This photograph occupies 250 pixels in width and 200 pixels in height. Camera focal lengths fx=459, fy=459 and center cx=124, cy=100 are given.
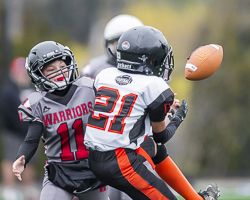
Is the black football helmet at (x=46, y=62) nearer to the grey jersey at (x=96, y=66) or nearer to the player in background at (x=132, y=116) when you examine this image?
the player in background at (x=132, y=116)

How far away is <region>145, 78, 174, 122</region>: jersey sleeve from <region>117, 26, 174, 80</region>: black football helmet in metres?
0.16

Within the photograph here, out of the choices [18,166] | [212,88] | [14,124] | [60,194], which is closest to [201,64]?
[60,194]

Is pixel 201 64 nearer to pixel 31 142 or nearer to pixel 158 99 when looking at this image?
pixel 158 99

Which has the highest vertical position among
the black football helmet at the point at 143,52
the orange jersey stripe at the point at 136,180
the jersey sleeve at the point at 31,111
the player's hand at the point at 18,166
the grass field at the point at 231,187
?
the black football helmet at the point at 143,52

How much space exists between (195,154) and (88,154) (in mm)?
8531

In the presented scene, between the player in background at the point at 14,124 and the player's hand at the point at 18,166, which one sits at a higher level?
the player's hand at the point at 18,166

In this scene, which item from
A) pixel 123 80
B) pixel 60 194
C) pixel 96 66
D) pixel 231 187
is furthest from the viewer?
pixel 231 187

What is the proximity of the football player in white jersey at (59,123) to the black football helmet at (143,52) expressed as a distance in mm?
457

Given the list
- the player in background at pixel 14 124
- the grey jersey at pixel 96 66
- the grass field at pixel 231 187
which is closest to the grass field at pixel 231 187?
the grass field at pixel 231 187

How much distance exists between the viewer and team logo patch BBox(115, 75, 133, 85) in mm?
3176

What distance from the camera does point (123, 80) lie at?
3.19m

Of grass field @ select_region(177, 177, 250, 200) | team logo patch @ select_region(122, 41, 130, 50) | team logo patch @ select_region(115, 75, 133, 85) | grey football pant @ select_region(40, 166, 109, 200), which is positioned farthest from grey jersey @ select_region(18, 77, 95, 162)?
grass field @ select_region(177, 177, 250, 200)

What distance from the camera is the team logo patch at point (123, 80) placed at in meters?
3.18

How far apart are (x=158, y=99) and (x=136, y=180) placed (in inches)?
22.1
